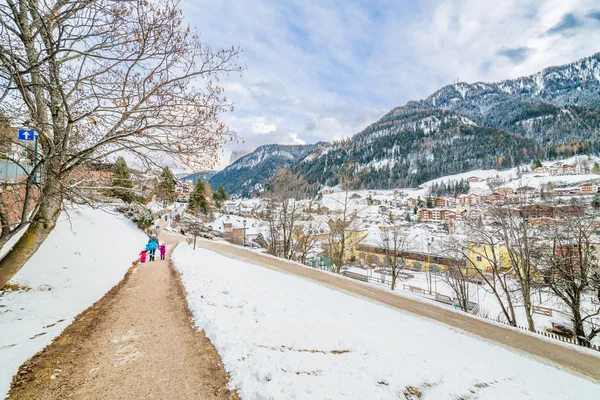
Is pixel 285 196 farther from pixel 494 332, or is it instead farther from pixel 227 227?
pixel 227 227

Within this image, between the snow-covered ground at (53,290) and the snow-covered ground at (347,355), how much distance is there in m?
2.52

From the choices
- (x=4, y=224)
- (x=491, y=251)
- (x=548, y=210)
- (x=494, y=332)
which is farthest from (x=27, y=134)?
(x=491, y=251)

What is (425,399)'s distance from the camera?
3.77 metres

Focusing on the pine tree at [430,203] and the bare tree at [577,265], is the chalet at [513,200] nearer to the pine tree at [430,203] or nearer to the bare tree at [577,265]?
the bare tree at [577,265]

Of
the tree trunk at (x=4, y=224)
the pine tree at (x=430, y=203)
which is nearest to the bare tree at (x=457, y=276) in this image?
the tree trunk at (x=4, y=224)

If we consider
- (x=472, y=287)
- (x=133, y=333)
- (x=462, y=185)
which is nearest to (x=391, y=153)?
(x=462, y=185)

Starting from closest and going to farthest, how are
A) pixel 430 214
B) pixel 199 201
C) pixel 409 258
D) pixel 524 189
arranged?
1. pixel 524 189
2. pixel 409 258
3. pixel 199 201
4. pixel 430 214

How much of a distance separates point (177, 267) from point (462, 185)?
159 meters

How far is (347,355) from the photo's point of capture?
179 inches

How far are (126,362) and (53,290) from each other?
15.4 ft

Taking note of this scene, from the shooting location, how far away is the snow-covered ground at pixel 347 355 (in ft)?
11.9

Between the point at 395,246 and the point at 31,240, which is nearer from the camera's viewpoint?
the point at 31,240

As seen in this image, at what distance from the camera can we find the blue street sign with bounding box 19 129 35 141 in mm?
4234

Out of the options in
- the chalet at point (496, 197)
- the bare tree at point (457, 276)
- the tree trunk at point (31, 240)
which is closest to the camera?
the tree trunk at point (31, 240)
